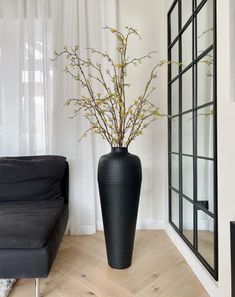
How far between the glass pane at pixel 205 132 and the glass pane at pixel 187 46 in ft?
1.60

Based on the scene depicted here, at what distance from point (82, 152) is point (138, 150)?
0.59 meters

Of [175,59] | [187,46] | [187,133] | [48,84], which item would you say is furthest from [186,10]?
[48,84]

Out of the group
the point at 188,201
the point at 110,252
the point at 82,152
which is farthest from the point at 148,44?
the point at 110,252

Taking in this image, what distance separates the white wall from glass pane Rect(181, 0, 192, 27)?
508mm

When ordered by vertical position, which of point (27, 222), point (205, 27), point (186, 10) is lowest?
point (27, 222)

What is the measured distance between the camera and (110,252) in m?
1.87

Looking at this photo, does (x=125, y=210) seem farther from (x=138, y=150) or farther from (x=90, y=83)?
(x=90, y=83)

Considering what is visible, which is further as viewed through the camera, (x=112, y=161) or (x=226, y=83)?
(x=112, y=161)

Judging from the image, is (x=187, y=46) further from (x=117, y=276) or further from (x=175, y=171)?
(x=117, y=276)

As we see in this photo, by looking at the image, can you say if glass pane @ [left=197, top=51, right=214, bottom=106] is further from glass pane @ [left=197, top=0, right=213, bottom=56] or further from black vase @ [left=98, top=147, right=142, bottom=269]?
black vase @ [left=98, top=147, right=142, bottom=269]

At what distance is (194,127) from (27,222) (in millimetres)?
1321

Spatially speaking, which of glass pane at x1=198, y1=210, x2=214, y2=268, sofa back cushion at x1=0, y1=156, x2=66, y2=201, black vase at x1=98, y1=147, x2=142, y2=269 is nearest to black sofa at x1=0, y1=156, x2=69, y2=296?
sofa back cushion at x1=0, y1=156, x2=66, y2=201

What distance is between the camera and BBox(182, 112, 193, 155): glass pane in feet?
6.30

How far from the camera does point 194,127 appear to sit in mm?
1824
